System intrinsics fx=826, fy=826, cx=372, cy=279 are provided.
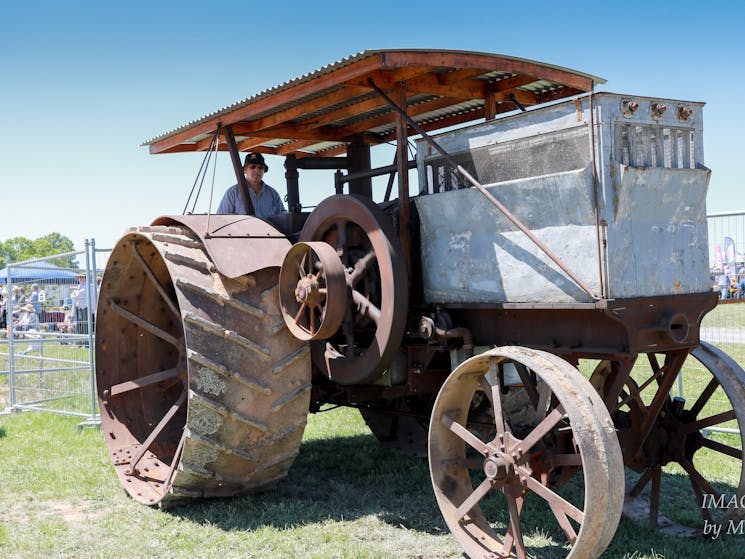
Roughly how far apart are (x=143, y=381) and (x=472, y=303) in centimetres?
257

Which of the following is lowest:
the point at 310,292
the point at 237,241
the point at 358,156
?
the point at 310,292

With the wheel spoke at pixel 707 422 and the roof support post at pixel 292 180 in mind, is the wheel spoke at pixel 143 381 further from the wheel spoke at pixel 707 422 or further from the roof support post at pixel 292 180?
the wheel spoke at pixel 707 422

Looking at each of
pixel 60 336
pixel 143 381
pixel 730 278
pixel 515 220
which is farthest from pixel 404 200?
pixel 60 336

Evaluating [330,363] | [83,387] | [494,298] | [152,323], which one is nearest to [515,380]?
[494,298]

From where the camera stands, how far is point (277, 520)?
4.79 metres

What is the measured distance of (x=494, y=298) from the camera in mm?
4242

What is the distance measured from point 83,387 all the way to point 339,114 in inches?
214

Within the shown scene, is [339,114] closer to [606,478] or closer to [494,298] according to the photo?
[494,298]

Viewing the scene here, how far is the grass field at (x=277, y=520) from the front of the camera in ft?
14.1

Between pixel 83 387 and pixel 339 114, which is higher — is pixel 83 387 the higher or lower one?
the lower one

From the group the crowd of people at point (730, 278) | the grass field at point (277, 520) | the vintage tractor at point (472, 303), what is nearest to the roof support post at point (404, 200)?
the vintage tractor at point (472, 303)

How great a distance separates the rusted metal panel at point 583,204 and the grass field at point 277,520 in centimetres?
133

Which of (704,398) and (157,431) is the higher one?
(704,398)

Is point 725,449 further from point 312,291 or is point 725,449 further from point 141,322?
point 141,322
